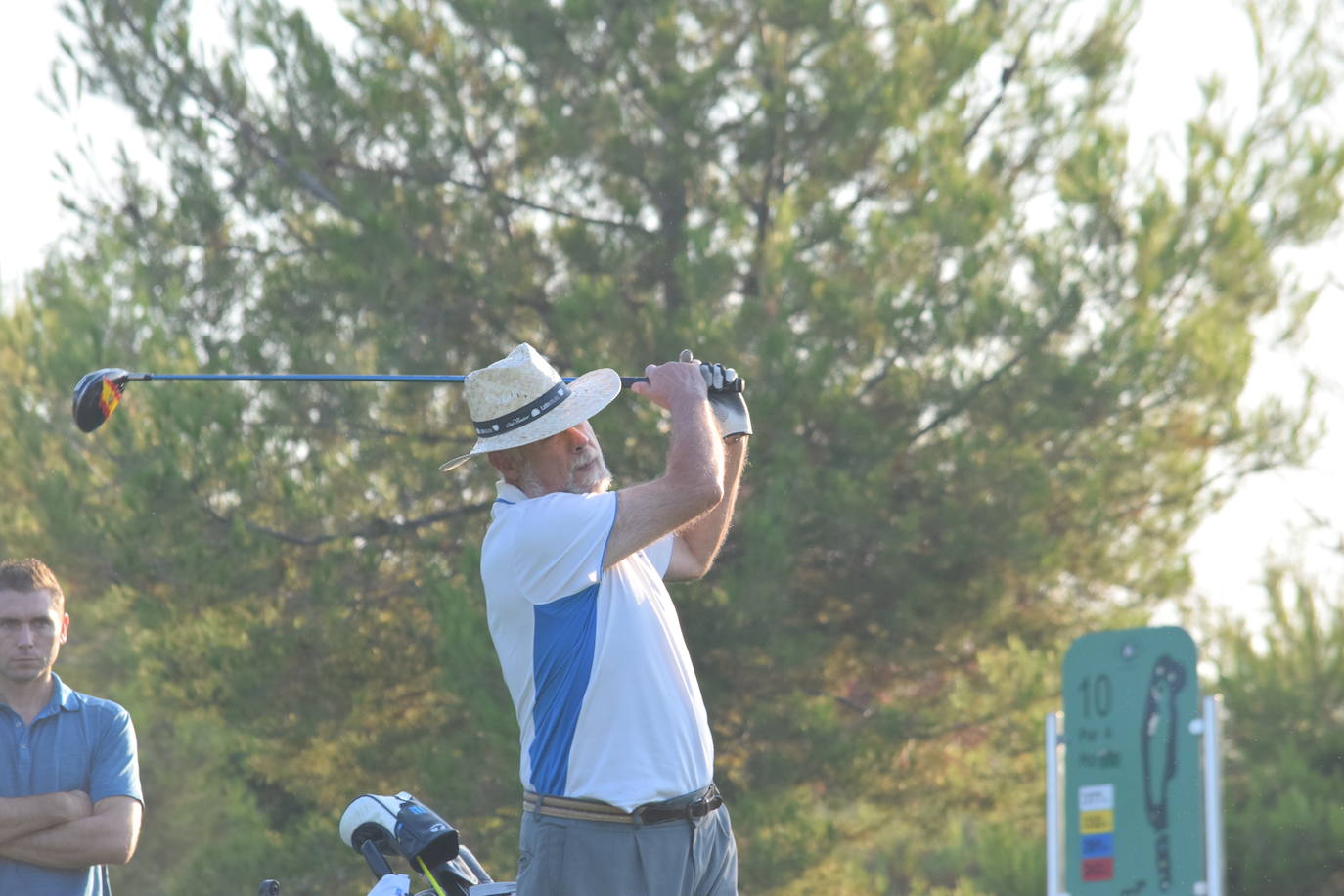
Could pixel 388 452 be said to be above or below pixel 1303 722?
above

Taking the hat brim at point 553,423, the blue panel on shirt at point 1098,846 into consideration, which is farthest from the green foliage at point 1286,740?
the hat brim at point 553,423

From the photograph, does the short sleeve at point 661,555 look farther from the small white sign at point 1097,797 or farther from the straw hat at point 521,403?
the small white sign at point 1097,797

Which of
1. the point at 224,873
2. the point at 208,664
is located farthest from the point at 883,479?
the point at 224,873

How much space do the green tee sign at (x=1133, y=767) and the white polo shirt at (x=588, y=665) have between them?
146 centimetres

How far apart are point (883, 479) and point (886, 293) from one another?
0.94 m

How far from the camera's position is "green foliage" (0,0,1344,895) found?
29.6ft

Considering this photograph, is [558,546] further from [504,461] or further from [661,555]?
[661,555]

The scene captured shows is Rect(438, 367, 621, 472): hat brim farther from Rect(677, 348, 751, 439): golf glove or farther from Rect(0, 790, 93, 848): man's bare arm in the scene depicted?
Rect(0, 790, 93, 848): man's bare arm

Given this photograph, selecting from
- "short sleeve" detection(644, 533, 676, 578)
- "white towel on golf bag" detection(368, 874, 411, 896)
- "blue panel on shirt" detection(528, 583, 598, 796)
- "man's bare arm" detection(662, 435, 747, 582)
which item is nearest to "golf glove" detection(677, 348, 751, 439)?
"man's bare arm" detection(662, 435, 747, 582)

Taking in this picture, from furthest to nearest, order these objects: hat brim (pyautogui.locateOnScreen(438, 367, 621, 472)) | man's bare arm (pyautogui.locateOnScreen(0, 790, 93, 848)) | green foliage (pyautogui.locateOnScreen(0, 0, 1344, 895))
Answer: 1. green foliage (pyautogui.locateOnScreen(0, 0, 1344, 895))
2. man's bare arm (pyautogui.locateOnScreen(0, 790, 93, 848))
3. hat brim (pyautogui.locateOnScreen(438, 367, 621, 472))

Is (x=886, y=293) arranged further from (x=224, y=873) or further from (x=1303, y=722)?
(x=224, y=873)

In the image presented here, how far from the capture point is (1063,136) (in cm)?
1000

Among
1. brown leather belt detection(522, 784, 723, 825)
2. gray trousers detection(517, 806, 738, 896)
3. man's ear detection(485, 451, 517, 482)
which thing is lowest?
gray trousers detection(517, 806, 738, 896)

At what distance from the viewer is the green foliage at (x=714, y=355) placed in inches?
355
